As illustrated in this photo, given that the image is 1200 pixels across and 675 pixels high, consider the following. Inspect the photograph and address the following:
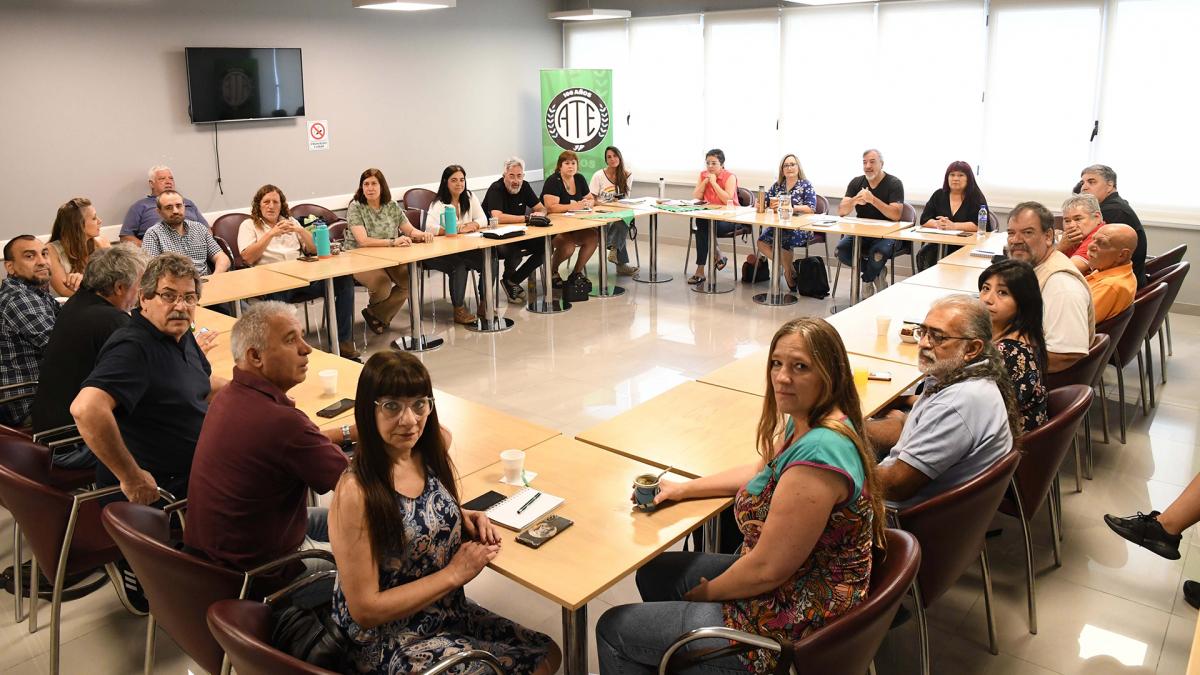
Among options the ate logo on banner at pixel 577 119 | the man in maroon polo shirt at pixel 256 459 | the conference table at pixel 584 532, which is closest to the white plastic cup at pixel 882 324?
the conference table at pixel 584 532

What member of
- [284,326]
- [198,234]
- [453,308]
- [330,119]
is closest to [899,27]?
[453,308]

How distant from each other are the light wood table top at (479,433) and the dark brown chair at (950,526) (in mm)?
1199

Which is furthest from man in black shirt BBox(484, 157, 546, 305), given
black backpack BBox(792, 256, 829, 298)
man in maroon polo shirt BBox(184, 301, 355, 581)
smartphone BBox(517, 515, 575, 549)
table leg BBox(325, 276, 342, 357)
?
smartphone BBox(517, 515, 575, 549)

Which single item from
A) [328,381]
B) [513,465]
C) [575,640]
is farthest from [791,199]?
[575,640]

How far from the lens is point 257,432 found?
2250 mm

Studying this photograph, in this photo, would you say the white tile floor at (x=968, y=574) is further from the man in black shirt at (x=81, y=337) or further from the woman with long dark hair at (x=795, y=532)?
the woman with long dark hair at (x=795, y=532)

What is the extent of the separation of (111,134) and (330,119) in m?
1.89

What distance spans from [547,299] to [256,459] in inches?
199

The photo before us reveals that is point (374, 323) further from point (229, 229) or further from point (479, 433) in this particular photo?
point (479, 433)

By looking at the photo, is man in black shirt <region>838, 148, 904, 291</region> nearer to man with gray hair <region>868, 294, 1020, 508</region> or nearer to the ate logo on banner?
the ate logo on banner

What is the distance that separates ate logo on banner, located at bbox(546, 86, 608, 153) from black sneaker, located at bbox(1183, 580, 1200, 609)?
7.33 meters

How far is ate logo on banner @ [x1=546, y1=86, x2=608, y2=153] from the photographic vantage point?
9445 mm

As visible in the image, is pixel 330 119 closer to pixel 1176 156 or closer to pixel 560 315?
pixel 560 315

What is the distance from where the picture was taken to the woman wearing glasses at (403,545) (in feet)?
6.21
